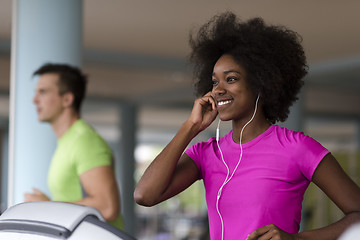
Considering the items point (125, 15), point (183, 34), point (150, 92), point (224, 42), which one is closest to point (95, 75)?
point (150, 92)

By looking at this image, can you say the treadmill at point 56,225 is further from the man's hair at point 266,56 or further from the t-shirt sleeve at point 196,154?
the man's hair at point 266,56

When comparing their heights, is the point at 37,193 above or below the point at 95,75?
above

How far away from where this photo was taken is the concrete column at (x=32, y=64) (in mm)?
3428

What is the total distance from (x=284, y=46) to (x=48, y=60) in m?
2.11

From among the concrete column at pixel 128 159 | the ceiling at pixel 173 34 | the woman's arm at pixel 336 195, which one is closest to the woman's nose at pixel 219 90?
the woman's arm at pixel 336 195

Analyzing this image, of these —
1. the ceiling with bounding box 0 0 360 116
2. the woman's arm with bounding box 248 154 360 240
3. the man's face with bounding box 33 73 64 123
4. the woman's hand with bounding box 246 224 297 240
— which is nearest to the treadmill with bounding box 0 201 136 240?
the woman's hand with bounding box 246 224 297 240

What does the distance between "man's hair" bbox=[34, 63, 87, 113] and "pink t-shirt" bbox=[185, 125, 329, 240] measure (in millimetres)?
1388

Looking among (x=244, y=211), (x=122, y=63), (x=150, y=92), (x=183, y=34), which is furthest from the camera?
(x=150, y=92)

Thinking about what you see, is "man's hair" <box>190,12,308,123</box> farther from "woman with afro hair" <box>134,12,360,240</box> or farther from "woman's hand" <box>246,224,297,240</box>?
"woman's hand" <box>246,224,297,240</box>

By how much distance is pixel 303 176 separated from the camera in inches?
61.6

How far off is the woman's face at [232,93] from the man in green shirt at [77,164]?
951mm

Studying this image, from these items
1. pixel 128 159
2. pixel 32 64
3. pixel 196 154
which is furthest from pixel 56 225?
pixel 128 159

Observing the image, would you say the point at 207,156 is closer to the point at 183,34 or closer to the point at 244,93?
the point at 244,93

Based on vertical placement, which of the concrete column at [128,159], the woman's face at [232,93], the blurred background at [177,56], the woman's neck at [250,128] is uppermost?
the woman's face at [232,93]
